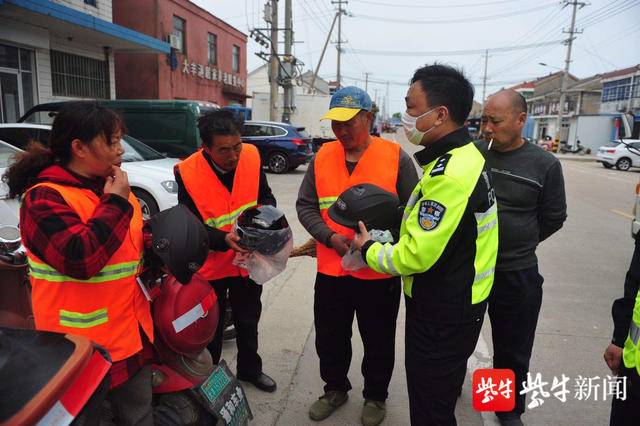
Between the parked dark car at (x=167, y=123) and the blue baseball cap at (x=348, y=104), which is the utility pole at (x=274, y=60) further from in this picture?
the blue baseball cap at (x=348, y=104)

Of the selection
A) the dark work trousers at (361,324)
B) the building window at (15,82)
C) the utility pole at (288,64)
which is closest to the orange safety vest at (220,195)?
the dark work trousers at (361,324)

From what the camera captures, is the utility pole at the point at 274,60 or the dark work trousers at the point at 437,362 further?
the utility pole at the point at 274,60

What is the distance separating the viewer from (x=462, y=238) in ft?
5.87

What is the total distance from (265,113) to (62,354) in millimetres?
21536

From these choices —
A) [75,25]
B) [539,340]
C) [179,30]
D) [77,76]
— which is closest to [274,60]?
[179,30]

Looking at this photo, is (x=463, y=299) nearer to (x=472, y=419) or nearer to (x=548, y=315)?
(x=472, y=419)

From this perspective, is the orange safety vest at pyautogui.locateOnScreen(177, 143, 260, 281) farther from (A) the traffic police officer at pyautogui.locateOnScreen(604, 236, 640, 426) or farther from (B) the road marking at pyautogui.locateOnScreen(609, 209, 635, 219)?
(B) the road marking at pyautogui.locateOnScreen(609, 209, 635, 219)

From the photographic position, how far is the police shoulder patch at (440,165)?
1.72 m

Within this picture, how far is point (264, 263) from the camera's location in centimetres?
245

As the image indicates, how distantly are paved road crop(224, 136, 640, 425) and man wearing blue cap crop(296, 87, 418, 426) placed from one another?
10.4 inches

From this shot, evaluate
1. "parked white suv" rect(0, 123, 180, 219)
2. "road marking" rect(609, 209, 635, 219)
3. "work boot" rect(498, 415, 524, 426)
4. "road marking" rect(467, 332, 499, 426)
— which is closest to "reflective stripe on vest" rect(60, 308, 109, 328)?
"work boot" rect(498, 415, 524, 426)

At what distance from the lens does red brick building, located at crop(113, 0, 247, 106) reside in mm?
18125

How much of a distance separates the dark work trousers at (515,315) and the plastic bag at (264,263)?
114 centimetres

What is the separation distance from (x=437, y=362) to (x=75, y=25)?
12.2 m
